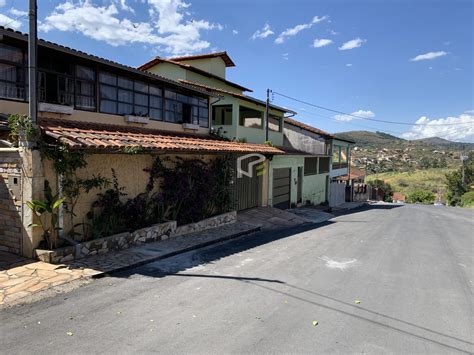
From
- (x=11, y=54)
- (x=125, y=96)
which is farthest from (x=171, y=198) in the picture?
(x=11, y=54)

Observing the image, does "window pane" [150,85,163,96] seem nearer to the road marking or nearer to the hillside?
the road marking

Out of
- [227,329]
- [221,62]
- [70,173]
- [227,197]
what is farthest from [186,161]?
[221,62]

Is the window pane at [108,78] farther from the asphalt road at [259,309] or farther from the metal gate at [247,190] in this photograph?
the metal gate at [247,190]

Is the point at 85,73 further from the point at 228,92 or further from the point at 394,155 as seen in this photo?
the point at 394,155

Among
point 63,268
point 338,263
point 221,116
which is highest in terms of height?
point 221,116

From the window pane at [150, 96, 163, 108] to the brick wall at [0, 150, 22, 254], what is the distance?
6.54m

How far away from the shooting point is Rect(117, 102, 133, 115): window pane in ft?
39.8

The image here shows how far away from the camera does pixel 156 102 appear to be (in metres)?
13.9

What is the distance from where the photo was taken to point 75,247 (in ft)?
26.0

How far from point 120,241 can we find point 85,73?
5.28 meters

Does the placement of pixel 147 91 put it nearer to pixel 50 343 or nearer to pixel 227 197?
pixel 227 197

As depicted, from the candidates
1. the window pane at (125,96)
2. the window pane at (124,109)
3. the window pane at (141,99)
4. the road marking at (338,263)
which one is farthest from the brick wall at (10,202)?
the road marking at (338,263)

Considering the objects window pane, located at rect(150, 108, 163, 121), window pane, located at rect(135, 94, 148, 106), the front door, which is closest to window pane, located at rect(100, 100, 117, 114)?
window pane, located at rect(135, 94, 148, 106)

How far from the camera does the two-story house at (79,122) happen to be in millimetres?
7652
